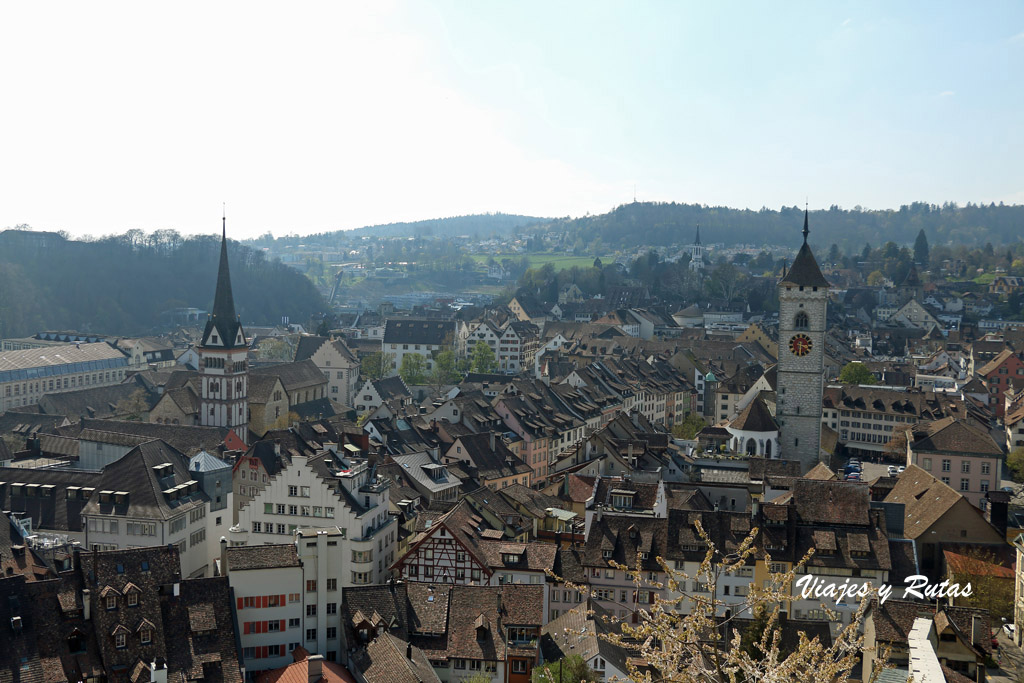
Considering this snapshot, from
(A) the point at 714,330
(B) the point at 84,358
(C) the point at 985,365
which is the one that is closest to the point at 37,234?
(B) the point at 84,358

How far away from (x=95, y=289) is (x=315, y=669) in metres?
162

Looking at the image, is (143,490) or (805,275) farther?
(805,275)

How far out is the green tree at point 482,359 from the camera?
107812 mm

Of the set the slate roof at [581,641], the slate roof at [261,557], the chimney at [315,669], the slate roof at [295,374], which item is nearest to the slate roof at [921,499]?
the slate roof at [581,641]

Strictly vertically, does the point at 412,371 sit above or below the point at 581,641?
above

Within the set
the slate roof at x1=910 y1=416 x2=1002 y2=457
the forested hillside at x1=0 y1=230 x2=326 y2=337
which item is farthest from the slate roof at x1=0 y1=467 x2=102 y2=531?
the forested hillside at x1=0 y1=230 x2=326 y2=337

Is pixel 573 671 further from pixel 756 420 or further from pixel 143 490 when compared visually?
pixel 756 420

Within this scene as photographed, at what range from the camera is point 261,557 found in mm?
36750

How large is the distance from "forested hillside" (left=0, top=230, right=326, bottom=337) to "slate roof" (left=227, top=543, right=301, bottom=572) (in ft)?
439

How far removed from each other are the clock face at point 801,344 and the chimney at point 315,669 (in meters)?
41.4

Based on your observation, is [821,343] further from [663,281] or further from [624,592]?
[663,281]

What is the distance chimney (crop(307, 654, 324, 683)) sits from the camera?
1287 inches

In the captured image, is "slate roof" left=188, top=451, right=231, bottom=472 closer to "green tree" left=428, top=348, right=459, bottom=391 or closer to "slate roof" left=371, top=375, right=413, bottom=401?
"slate roof" left=371, top=375, right=413, bottom=401

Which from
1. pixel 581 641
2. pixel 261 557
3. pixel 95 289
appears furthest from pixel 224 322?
pixel 95 289
